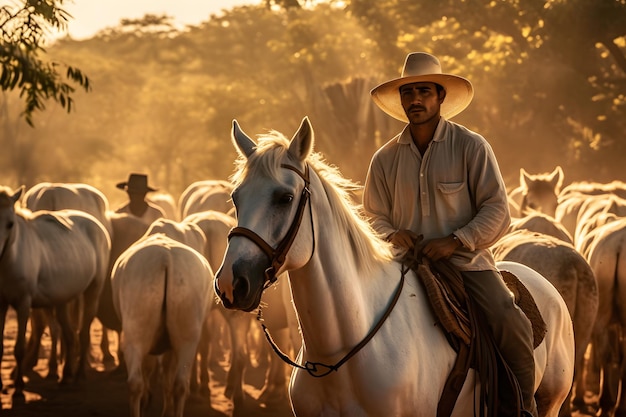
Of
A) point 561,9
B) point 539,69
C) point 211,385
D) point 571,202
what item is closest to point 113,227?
point 211,385

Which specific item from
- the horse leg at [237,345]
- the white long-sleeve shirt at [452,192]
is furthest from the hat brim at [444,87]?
the horse leg at [237,345]

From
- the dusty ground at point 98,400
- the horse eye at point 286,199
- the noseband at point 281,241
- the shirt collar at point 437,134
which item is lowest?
the dusty ground at point 98,400

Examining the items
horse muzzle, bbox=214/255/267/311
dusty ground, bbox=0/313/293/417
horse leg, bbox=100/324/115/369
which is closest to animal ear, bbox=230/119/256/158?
horse muzzle, bbox=214/255/267/311

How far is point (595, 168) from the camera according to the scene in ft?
103

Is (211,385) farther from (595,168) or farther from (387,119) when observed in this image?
(595,168)

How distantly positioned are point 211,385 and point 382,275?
9557 millimetres

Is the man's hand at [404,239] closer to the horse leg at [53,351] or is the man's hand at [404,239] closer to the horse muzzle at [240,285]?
the horse muzzle at [240,285]

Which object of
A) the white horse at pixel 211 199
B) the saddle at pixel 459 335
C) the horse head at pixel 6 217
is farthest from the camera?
the white horse at pixel 211 199

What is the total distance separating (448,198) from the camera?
5.75 metres

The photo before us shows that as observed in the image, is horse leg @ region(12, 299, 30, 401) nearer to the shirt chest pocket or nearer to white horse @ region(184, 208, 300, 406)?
white horse @ region(184, 208, 300, 406)

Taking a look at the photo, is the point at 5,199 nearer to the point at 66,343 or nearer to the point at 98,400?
the point at 66,343

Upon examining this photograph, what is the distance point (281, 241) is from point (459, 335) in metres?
1.28

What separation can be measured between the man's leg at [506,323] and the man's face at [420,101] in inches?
34.1

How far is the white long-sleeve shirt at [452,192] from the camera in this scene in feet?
18.6
